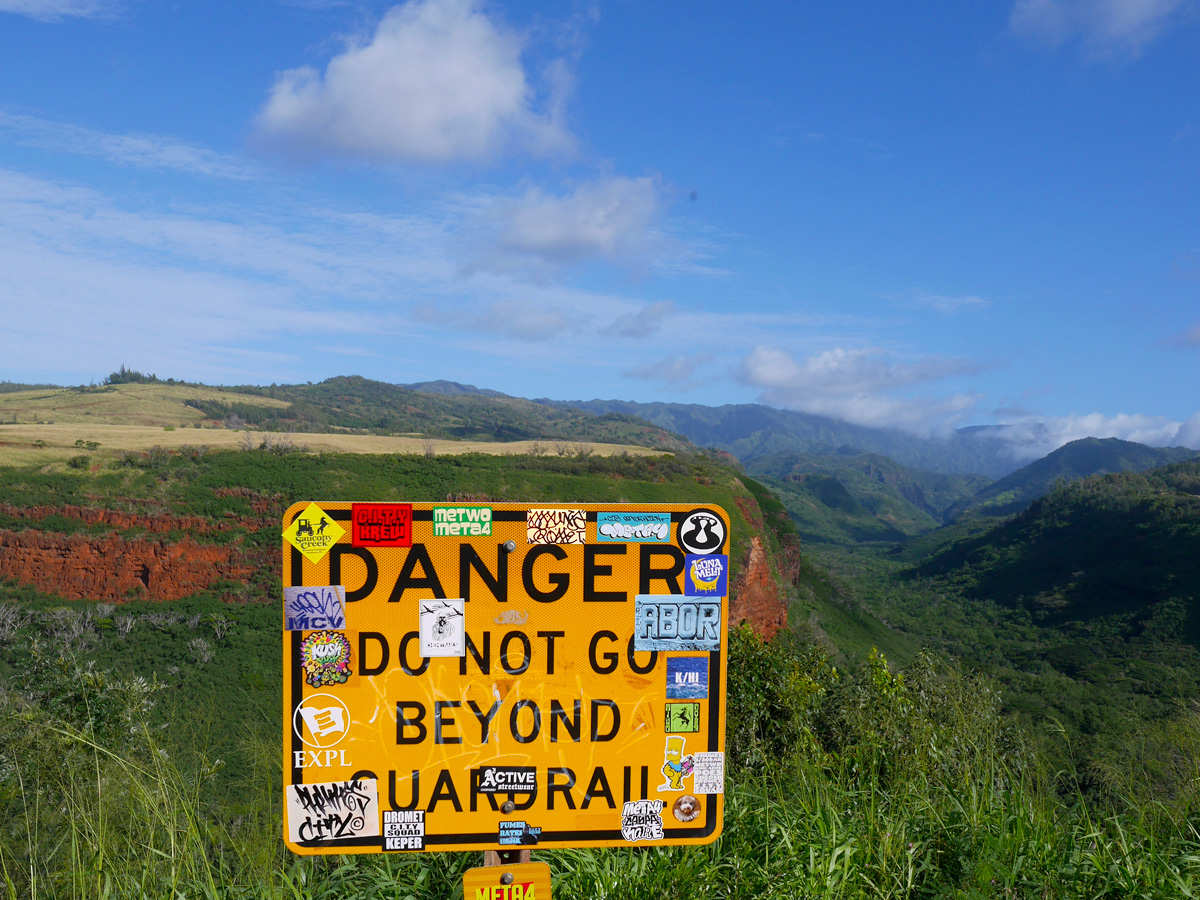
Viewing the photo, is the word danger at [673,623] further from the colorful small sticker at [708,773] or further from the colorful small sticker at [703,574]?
the colorful small sticker at [708,773]

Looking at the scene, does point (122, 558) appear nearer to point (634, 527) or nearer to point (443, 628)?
point (443, 628)

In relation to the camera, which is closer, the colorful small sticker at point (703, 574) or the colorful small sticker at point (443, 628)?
the colorful small sticker at point (443, 628)

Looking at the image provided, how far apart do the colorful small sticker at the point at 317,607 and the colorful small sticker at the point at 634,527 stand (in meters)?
0.89

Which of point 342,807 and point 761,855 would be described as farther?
point 761,855

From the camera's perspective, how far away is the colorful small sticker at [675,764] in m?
2.47

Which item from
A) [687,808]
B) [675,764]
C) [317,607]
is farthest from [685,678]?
[317,607]

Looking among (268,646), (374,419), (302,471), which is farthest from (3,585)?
(374,419)

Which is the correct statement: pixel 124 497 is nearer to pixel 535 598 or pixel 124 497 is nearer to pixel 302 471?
pixel 302 471

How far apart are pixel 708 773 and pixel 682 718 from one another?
0.22m

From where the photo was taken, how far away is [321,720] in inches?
92.7

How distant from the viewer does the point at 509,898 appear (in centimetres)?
239

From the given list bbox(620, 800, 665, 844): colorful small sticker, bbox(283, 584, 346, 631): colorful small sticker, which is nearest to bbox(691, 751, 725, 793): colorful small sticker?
bbox(620, 800, 665, 844): colorful small sticker

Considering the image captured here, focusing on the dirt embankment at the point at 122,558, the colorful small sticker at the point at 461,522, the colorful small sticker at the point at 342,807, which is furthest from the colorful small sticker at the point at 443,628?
the dirt embankment at the point at 122,558

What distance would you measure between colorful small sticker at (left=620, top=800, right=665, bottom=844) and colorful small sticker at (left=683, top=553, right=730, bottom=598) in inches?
29.2
